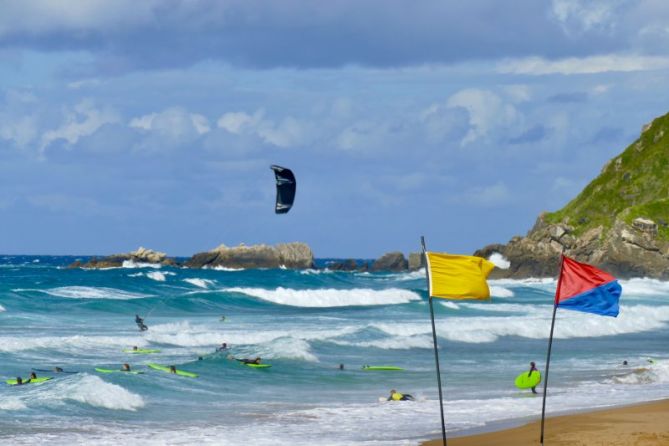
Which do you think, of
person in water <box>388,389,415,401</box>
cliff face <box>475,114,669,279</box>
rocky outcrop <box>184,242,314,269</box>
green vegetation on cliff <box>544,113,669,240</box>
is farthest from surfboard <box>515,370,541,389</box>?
rocky outcrop <box>184,242,314,269</box>

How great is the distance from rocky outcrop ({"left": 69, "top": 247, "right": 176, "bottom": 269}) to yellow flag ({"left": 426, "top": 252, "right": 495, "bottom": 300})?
438 ft

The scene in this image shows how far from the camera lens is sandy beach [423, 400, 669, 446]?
18719 millimetres

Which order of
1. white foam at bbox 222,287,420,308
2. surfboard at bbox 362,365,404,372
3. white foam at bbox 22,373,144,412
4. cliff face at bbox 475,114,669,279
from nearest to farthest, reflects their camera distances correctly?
white foam at bbox 22,373,144,412, surfboard at bbox 362,365,404,372, white foam at bbox 222,287,420,308, cliff face at bbox 475,114,669,279

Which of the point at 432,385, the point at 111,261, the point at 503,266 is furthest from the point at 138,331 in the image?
the point at 111,261

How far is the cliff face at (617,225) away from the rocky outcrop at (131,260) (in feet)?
174

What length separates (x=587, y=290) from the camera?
637 inches

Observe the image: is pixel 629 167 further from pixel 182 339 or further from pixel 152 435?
pixel 152 435

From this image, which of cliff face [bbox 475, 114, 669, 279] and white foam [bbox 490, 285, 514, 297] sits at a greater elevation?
cliff face [bbox 475, 114, 669, 279]

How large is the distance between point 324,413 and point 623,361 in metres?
14.2

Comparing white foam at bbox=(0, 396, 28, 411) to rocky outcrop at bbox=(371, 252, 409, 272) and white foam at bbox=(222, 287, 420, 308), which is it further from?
rocky outcrop at bbox=(371, 252, 409, 272)

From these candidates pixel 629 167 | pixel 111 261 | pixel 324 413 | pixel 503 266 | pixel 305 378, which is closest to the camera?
pixel 324 413

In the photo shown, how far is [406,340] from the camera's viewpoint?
41.9 meters

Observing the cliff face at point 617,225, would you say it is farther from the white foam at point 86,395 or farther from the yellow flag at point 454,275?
the yellow flag at point 454,275

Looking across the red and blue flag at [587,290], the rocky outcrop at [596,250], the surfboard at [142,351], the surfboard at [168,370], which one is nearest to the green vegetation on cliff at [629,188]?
the rocky outcrop at [596,250]
